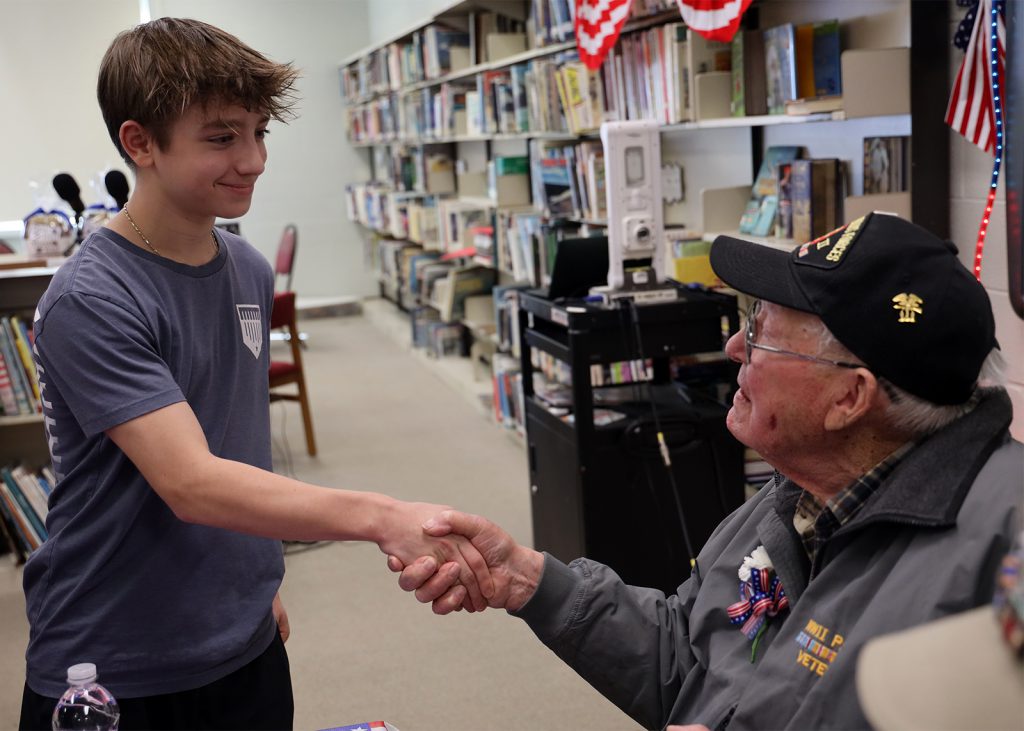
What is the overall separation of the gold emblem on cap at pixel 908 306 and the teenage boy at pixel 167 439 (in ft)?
2.36

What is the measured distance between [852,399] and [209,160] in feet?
3.00

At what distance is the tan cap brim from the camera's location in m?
0.53

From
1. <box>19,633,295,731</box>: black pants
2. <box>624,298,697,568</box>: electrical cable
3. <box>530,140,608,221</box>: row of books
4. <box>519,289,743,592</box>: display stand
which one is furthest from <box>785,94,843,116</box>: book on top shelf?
<box>19,633,295,731</box>: black pants

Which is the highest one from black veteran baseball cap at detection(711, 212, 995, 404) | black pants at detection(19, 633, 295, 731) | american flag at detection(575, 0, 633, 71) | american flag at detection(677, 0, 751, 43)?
american flag at detection(575, 0, 633, 71)

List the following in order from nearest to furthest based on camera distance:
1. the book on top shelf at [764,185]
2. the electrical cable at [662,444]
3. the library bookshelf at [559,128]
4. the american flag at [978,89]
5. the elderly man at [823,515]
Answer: the elderly man at [823,515] < the american flag at [978,89] < the library bookshelf at [559,128] < the electrical cable at [662,444] < the book on top shelf at [764,185]

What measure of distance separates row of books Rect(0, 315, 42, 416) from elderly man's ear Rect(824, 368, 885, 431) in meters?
3.53

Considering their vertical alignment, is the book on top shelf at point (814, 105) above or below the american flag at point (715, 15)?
below

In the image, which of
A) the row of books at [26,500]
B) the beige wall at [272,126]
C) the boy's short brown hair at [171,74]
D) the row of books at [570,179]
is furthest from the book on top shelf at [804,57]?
the row of books at [26,500]

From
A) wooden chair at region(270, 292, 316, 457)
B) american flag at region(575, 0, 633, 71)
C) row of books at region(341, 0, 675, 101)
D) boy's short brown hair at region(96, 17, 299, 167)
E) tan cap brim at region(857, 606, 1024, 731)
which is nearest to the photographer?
tan cap brim at region(857, 606, 1024, 731)

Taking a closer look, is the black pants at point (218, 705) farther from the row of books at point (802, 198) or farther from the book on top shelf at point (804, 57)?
the book on top shelf at point (804, 57)

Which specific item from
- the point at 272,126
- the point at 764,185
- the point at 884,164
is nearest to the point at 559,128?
the point at 764,185

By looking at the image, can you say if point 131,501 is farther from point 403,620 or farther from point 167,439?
point 403,620

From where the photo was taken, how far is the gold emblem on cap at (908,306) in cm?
126

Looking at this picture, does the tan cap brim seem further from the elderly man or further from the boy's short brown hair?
the boy's short brown hair
